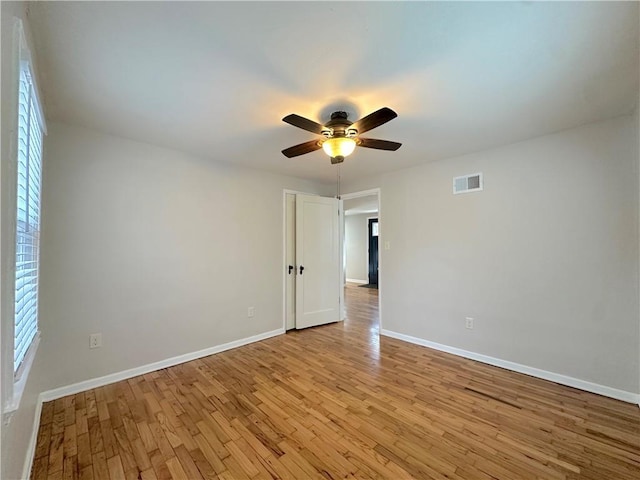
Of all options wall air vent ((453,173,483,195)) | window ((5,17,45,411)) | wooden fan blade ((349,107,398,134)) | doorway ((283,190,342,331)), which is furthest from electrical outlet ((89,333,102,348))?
wall air vent ((453,173,483,195))

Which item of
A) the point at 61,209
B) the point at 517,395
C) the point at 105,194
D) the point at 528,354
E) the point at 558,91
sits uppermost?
the point at 558,91

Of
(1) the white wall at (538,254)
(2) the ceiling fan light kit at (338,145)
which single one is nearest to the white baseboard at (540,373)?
(1) the white wall at (538,254)

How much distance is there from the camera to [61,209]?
7.67 ft

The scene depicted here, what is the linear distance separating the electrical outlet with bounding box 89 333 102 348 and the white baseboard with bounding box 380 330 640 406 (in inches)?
137

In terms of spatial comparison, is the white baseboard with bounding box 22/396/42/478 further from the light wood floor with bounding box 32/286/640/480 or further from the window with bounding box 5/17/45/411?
the window with bounding box 5/17/45/411

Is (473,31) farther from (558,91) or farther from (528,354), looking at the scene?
(528,354)

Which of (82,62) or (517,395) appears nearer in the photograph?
(82,62)

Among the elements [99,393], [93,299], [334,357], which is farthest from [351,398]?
[93,299]

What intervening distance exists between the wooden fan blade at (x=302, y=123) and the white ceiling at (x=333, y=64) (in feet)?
0.62

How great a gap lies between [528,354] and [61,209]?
461 centimetres

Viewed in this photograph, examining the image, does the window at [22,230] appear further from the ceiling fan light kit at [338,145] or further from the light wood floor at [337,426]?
the ceiling fan light kit at [338,145]

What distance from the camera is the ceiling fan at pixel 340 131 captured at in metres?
1.81

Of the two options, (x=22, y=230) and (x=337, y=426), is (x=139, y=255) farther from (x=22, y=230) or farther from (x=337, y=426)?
(x=337, y=426)

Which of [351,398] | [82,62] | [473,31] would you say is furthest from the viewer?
[351,398]
